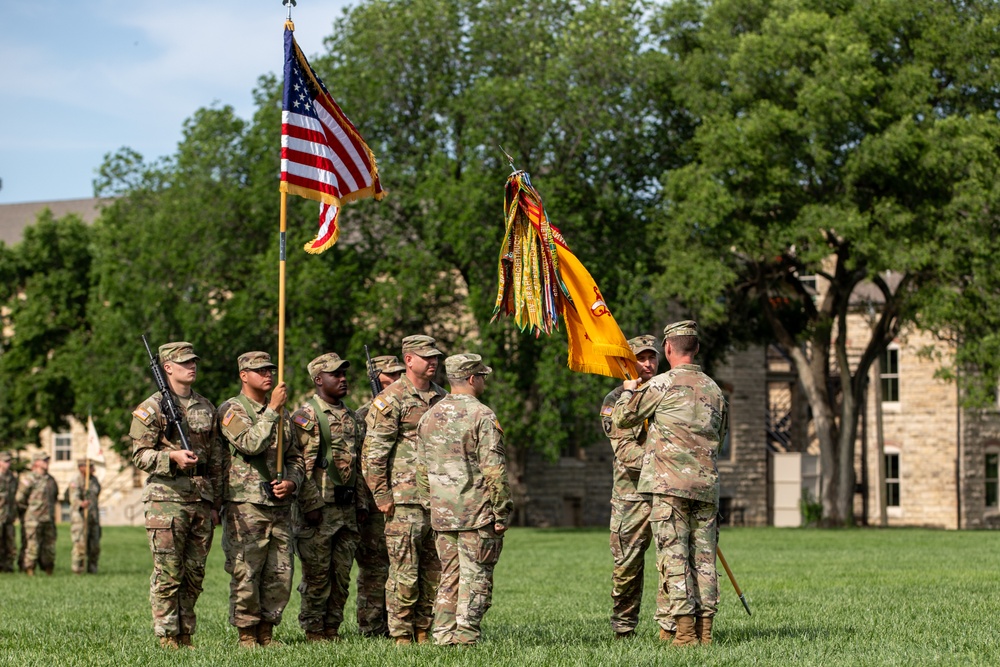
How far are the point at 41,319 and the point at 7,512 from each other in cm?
2952

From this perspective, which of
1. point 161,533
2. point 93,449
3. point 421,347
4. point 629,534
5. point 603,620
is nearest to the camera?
point 161,533

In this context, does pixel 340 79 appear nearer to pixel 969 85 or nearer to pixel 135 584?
pixel 969 85

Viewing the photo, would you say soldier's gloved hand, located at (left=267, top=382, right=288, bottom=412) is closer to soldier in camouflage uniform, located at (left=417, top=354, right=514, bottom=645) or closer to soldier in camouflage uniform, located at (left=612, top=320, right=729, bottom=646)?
soldier in camouflage uniform, located at (left=417, top=354, right=514, bottom=645)

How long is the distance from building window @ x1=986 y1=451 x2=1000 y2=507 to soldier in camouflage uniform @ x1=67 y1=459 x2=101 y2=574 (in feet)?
127

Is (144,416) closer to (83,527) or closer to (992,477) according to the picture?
(83,527)

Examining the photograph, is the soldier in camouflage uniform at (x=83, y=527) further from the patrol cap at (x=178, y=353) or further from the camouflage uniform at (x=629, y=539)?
the camouflage uniform at (x=629, y=539)

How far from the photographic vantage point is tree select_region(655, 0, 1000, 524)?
3644 cm

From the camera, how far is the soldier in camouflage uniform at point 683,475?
10.9 metres

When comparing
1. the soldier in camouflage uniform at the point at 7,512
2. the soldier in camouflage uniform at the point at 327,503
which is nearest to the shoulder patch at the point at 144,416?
the soldier in camouflage uniform at the point at 327,503

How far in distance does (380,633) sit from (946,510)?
4569 cm

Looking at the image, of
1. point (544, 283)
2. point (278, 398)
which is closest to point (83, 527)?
point (544, 283)

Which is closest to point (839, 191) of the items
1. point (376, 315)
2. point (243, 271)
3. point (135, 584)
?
point (376, 315)

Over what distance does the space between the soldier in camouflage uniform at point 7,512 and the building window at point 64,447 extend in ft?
121

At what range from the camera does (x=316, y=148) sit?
43.3 ft
